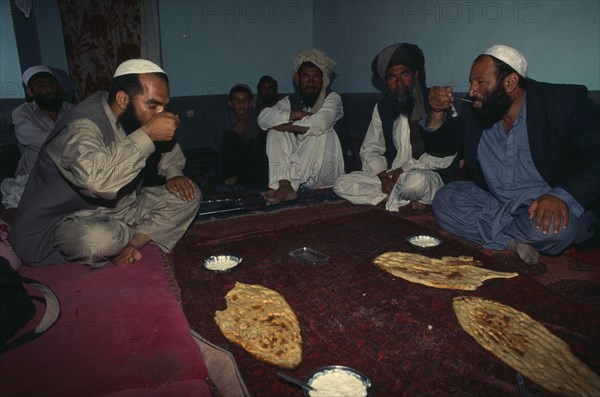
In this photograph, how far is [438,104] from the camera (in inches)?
107

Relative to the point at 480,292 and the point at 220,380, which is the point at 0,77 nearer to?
the point at 220,380

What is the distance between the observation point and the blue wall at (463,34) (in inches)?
121

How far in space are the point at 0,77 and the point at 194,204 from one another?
3.79m

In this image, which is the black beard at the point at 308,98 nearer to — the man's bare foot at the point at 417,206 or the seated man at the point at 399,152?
the seated man at the point at 399,152

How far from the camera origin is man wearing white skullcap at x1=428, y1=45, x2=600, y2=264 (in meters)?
2.20

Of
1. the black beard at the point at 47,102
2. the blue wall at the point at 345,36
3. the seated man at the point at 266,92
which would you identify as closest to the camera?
the blue wall at the point at 345,36

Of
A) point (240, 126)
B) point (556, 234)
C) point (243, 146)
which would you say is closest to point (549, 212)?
point (556, 234)

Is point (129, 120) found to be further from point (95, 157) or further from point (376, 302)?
point (376, 302)

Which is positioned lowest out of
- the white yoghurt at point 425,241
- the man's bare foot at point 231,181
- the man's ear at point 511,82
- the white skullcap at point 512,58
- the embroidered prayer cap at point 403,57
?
the man's bare foot at point 231,181

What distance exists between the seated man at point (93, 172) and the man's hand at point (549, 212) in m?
2.07

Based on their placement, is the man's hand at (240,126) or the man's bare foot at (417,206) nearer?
the man's bare foot at (417,206)

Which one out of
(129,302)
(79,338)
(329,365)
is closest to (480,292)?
(329,365)

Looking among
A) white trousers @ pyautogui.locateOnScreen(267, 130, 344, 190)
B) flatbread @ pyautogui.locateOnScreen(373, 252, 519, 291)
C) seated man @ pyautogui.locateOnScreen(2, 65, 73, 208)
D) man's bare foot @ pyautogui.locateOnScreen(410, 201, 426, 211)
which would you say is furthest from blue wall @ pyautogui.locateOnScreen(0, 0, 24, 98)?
flatbread @ pyautogui.locateOnScreen(373, 252, 519, 291)

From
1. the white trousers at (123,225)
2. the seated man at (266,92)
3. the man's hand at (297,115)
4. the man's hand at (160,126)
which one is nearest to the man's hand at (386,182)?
the man's hand at (297,115)
